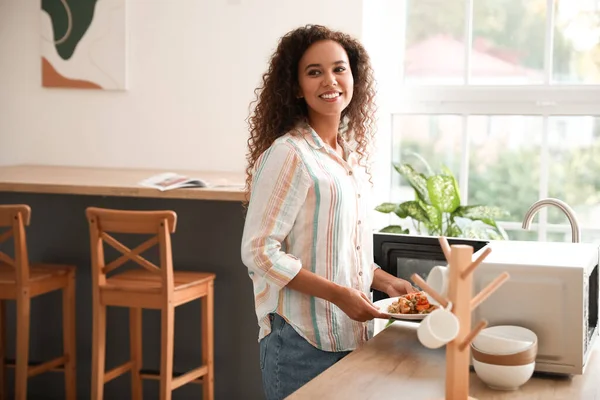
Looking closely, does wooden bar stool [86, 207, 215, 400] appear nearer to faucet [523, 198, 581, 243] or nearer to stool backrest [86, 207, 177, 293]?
stool backrest [86, 207, 177, 293]

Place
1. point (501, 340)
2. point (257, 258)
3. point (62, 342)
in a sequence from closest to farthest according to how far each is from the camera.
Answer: point (501, 340) → point (257, 258) → point (62, 342)

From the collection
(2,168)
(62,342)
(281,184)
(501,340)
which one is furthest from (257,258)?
(2,168)

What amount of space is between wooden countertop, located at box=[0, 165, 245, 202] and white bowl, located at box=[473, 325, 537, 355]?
5.93 feet

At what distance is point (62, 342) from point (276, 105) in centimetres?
234

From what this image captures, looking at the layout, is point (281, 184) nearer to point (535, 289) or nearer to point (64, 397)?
point (535, 289)

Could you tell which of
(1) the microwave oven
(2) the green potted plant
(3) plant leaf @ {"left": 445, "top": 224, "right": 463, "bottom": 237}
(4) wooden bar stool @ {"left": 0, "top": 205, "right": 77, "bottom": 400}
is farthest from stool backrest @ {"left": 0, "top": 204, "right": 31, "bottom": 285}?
(1) the microwave oven

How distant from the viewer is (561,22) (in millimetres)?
4074

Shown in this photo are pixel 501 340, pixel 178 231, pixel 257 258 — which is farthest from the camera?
pixel 178 231

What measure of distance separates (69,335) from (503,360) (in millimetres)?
2598

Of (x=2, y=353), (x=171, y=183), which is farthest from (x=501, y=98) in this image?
(x=2, y=353)

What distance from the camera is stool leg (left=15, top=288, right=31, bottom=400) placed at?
352 centimetres

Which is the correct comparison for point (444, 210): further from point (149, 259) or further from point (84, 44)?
point (84, 44)

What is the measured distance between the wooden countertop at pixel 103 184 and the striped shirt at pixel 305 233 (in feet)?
3.92

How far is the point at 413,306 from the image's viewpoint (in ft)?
6.54
